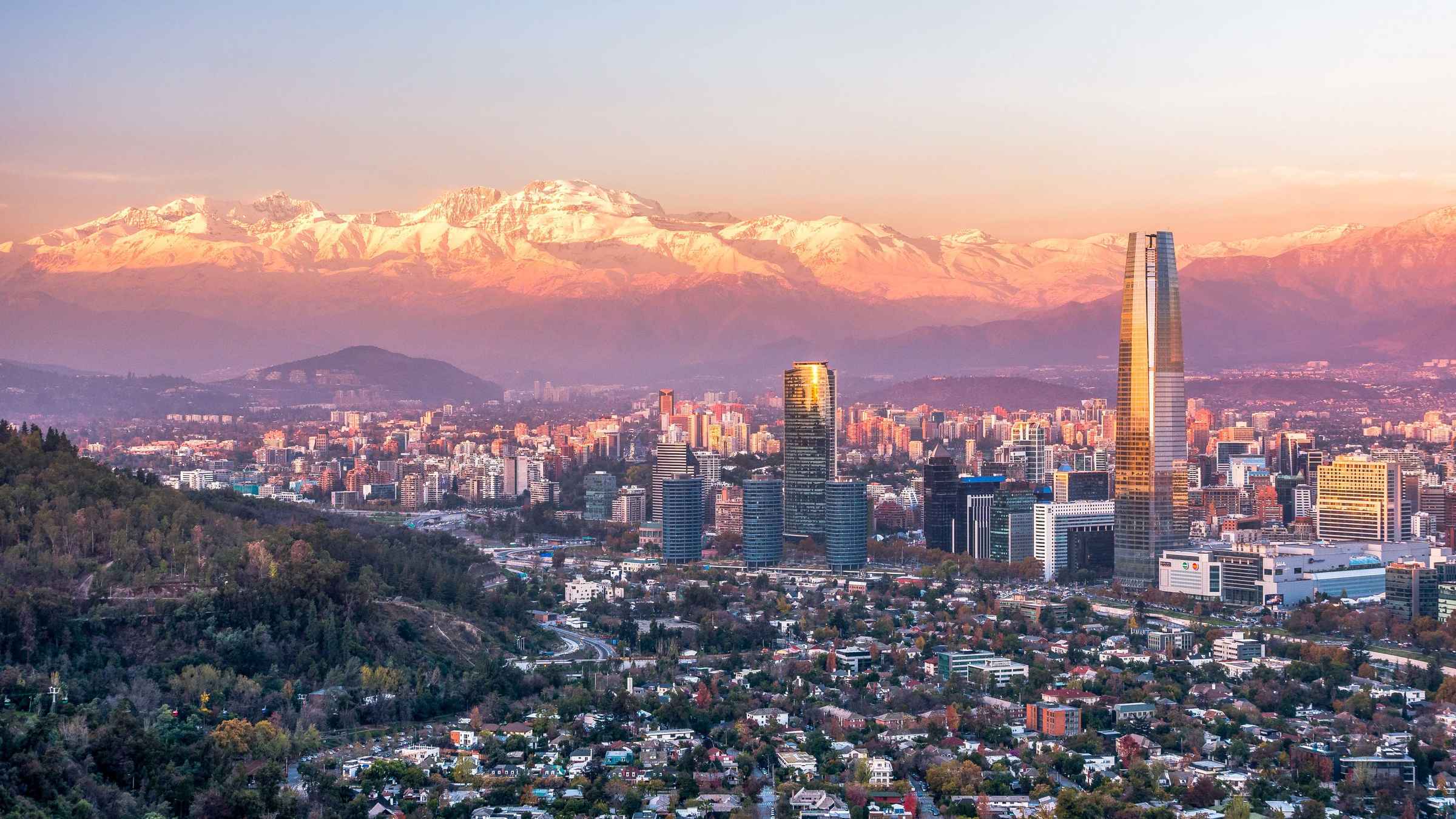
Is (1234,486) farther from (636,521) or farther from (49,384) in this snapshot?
(49,384)

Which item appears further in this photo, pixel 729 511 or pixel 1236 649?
pixel 729 511

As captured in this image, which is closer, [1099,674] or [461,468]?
[1099,674]

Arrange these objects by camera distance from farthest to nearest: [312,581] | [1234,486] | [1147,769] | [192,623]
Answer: [1234,486] < [312,581] < [192,623] < [1147,769]

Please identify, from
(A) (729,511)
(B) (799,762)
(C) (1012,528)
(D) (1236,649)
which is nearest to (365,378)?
(A) (729,511)

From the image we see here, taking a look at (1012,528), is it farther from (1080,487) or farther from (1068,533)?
(1080,487)

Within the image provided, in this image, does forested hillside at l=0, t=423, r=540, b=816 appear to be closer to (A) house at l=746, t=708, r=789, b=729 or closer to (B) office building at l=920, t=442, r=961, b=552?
(A) house at l=746, t=708, r=789, b=729

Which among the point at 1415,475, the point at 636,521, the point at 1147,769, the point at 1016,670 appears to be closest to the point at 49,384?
the point at 636,521
